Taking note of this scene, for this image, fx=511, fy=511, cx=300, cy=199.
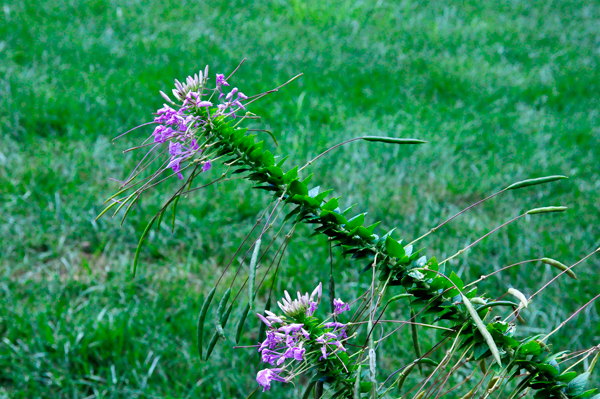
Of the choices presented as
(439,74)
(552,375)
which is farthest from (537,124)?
(552,375)

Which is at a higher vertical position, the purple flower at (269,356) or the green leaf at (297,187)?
the green leaf at (297,187)

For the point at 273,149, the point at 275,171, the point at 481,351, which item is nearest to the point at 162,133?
the point at 275,171

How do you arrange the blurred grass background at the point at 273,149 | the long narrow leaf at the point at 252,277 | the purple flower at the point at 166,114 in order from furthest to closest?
the blurred grass background at the point at 273,149 < the purple flower at the point at 166,114 < the long narrow leaf at the point at 252,277

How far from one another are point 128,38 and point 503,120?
2459mm

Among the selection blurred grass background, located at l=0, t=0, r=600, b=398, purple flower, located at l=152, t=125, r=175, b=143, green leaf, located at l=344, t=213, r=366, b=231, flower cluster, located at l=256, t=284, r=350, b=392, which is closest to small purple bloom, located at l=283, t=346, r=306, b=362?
flower cluster, located at l=256, t=284, r=350, b=392

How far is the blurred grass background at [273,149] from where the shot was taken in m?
1.54

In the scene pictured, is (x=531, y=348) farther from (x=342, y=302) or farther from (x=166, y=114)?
(x=166, y=114)

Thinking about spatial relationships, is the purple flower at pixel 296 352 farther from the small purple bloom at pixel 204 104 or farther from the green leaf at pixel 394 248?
the small purple bloom at pixel 204 104

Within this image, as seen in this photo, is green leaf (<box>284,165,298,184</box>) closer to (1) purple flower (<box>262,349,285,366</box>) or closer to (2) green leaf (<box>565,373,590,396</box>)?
(1) purple flower (<box>262,349,285,366</box>)

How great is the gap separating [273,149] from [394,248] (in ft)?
6.10

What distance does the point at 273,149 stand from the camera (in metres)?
2.41

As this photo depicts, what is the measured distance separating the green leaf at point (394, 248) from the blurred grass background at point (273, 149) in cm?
94

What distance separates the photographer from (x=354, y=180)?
2.27 metres

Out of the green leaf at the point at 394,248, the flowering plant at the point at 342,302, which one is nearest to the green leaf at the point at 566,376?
the flowering plant at the point at 342,302
